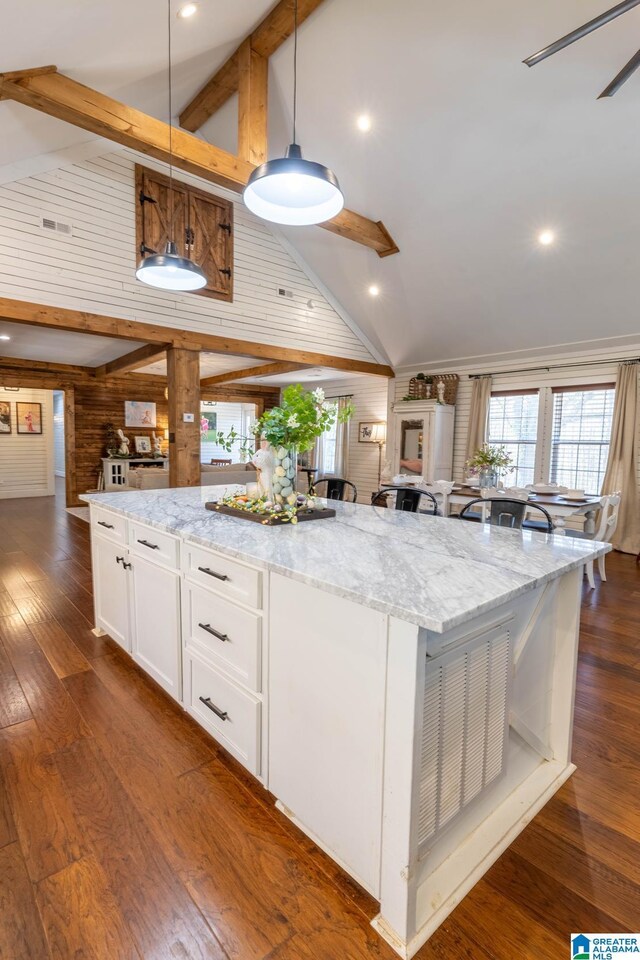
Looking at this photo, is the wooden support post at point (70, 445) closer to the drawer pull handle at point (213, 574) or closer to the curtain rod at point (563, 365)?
the curtain rod at point (563, 365)

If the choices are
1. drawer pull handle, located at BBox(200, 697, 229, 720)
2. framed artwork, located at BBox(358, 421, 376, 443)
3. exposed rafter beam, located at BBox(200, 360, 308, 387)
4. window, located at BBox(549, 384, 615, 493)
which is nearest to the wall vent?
exposed rafter beam, located at BBox(200, 360, 308, 387)

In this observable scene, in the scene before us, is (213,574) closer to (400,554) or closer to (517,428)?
(400,554)

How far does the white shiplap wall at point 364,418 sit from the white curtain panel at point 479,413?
6.27ft

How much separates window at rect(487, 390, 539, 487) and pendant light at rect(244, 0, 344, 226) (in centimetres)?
538

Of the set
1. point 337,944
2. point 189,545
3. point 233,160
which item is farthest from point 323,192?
point 337,944

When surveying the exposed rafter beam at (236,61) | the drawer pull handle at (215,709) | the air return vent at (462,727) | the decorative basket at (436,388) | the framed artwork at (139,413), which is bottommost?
the drawer pull handle at (215,709)

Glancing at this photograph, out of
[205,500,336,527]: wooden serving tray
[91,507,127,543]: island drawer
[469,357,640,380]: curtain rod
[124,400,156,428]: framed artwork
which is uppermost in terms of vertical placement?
[469,357,640,380]: curtain rod

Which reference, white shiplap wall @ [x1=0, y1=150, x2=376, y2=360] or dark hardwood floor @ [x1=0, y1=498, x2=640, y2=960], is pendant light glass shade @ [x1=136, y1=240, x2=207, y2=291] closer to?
white shiplap wall @ [x1=0, y1=150, x2=376, y2=360]

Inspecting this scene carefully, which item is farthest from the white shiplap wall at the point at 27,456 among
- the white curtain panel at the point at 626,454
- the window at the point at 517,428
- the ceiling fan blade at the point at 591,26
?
the white curtain panel at the point at 626,454

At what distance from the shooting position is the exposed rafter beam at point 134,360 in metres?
5.94

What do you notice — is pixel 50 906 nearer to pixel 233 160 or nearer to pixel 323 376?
pixel 233 160

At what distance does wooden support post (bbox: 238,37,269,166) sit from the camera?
413cm

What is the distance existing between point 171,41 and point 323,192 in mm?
2700

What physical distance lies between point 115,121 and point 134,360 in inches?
150
